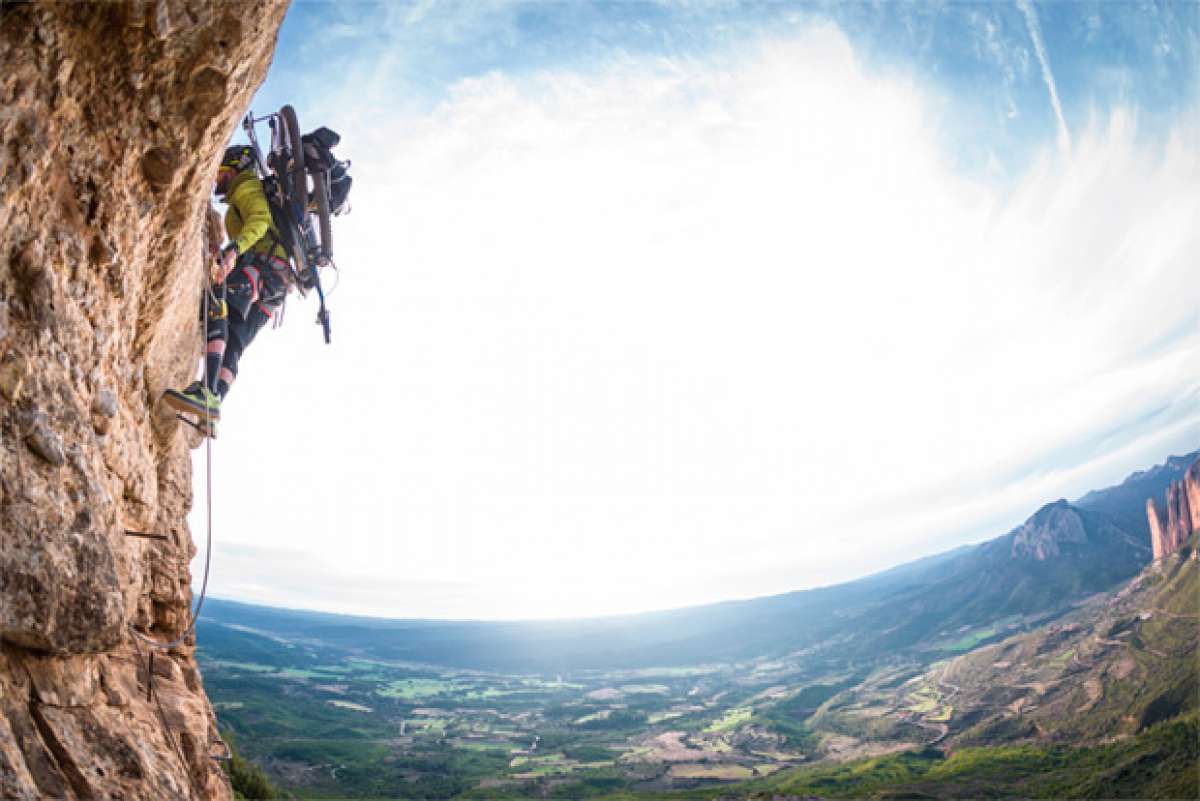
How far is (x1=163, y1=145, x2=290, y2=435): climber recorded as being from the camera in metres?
8.48

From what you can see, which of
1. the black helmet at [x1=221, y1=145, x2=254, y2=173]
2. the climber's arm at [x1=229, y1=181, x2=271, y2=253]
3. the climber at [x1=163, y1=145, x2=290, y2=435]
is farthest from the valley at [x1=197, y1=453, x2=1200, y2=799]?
the black helmet at [x1=221, y1=145, x2=254, y2=173]

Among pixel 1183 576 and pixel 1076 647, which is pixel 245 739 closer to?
pixel 1076 647

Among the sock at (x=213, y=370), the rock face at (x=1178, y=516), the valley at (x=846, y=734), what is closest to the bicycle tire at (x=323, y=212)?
the sock at (x=213, y=370)

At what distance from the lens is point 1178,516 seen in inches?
6742

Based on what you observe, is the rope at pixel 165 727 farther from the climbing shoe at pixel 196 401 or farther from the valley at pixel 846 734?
the valley at pixel 846 734

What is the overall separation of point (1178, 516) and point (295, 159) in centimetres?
23147

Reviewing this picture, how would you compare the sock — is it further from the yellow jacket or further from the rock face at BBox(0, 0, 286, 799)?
the yellow jacket

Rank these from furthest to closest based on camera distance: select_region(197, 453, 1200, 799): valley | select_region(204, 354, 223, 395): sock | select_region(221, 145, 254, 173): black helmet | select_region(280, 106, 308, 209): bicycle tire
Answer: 1. select_region(197, 453, 1200, 799): valley
2. select_region(280, 106, 308, 209): bicycle tire
3. select_region(221, 145, 254, 173): black helmet
4. select_region(204, 354, 223, 395): sock

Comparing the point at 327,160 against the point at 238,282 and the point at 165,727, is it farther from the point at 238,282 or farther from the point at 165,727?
the point at 165,727

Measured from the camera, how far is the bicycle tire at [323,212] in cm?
1062

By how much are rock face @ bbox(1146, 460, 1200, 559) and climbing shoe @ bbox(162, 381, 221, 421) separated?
20646cm

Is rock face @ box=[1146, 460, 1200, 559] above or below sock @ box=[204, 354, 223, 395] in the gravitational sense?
below

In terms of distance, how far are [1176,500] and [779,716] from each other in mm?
126531

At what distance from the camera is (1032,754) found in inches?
4016
